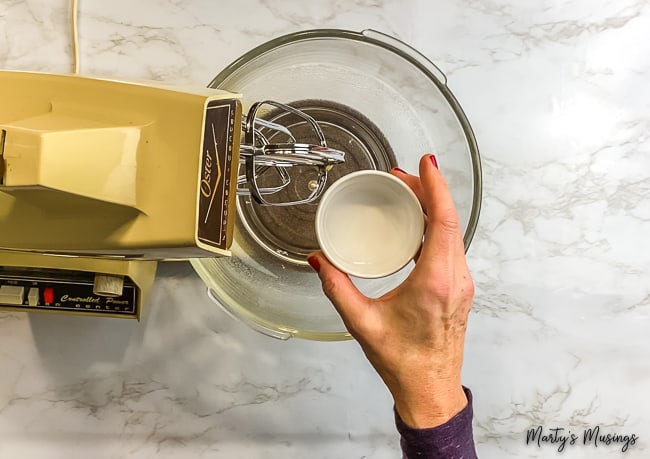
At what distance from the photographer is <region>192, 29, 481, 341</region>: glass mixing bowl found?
0.72 meters

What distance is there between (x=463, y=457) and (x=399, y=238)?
22 cm

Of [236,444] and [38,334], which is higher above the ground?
[38,334]

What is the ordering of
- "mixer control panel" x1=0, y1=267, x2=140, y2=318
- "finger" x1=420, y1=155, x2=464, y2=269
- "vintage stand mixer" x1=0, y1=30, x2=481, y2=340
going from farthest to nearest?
1. "mixer control panel" x1=0, y1=267, x2=140, y2=318
2. "finger" x1=420, y1=155, x2=464, y2=269
3. "vintage stand mixer" x1=0, y1=30, x2=481, y2=340

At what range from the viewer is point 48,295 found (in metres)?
0.73

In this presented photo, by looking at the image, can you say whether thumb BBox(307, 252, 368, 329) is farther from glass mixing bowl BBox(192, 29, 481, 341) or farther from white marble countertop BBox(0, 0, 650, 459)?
white marble countertop BBox(0, 0, 650, 459)

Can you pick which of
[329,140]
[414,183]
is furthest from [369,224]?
[329,140]

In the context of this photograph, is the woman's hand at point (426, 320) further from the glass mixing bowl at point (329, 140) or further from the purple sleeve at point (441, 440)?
the glass mixing bowl at point (329, 140)

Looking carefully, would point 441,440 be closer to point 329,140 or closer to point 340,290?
point 340,290

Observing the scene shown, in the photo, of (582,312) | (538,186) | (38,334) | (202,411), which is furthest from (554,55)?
(38,334)

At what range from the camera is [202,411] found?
0.82 m

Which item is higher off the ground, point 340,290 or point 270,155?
point 270,155

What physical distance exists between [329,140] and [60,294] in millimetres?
378

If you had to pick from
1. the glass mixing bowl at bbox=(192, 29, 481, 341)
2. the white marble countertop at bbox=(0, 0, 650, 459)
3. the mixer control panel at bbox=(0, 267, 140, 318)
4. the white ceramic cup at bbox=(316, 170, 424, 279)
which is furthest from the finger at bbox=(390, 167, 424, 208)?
the mixer control panel at bbox=(0, 267, 140, 318)

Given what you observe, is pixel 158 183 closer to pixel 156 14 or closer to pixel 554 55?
pixel 156 14
